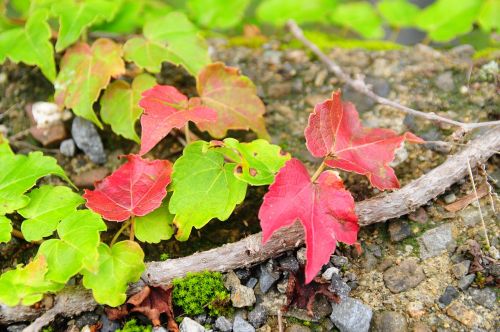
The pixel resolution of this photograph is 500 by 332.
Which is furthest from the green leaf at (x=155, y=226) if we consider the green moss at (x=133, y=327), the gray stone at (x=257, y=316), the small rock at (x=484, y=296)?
the small rock at (x=484, y=296)

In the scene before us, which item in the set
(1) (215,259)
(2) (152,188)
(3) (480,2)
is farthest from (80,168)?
(3) (480,2)

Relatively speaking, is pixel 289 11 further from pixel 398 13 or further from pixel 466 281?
pixel 466 281

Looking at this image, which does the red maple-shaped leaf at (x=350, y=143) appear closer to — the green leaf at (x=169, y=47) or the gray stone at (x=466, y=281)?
the gray stone at (x=466, y=281)

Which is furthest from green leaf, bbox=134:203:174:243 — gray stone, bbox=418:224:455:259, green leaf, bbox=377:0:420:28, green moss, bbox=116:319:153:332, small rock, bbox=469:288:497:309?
green leaf, bbox=377:0:420:28

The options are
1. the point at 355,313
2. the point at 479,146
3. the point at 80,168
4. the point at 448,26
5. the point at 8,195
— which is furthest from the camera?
the point at 448,26

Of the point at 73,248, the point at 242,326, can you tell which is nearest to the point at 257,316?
the point at 242,326

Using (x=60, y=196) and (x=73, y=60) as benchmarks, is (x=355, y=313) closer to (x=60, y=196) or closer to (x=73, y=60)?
(x=60, y=196)
